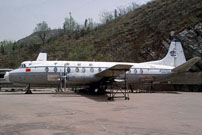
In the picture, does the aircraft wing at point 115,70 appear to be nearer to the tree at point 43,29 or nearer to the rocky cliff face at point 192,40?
the rocky cliff face at point 192,40

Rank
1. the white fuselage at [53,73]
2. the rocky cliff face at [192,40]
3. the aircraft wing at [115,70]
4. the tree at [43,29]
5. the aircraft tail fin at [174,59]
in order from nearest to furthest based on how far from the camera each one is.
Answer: the aircraft wing at [115,70] → the white fuselage at [53,73] → the aircraft tail fin at [174,59] → the rocky cliff face at [192,40] → the tree at [43,29]

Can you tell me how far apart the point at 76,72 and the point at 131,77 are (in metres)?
6.18

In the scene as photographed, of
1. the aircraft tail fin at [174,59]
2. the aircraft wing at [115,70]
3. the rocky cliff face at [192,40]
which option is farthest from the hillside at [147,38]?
the aircraft wing at [115,70]

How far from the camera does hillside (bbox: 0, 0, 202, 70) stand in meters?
45.5

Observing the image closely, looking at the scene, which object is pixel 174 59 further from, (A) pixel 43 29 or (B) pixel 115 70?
(A) pixel 43 29

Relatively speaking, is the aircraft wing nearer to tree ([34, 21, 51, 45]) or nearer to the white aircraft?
the white aircraft

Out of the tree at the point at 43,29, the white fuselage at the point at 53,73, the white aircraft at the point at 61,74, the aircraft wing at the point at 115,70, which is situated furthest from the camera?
the tree at the point at 43,29

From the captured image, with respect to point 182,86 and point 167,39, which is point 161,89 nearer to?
point 182,86

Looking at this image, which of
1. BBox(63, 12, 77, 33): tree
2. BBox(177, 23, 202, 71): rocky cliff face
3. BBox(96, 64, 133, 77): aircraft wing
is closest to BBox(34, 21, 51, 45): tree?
BBox(63, 12, 77, 33): tree

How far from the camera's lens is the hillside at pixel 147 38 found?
45469mm

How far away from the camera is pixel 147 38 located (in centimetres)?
5703

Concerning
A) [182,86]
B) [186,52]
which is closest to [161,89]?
[182,86]

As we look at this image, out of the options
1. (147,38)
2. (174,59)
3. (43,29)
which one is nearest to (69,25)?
(43,29)

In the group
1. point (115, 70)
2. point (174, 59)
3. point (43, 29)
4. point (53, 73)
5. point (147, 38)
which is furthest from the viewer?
point (43, 29)
